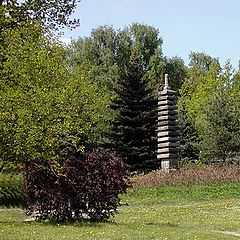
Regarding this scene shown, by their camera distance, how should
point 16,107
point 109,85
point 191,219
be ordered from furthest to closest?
point 109,85 → point 191,219 → point 16,107

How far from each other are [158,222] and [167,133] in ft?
47.5

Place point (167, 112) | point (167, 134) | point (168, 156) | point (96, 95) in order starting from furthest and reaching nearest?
point (167, 112)
point (167, 134)
point (168, 156)
point (96, 95)

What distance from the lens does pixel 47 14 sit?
21.4 metres

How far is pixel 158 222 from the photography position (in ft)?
45.0

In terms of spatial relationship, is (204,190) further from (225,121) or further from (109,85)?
(109,85)

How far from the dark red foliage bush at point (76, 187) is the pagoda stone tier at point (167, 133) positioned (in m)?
14.1

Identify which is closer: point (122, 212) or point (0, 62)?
point (0, 62)

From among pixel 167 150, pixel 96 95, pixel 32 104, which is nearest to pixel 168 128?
pixel 167 150

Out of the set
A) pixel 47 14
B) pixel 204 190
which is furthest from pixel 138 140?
pixel 47 14

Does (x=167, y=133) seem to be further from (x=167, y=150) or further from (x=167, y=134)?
(x=167, y=150)

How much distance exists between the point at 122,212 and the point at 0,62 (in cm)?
550

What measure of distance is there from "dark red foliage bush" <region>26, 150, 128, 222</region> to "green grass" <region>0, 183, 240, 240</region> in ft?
1.33

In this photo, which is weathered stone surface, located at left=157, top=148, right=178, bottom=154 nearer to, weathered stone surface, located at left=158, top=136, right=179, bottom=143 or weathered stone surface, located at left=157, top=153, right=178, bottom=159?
weathered stone surface, located at left=157, top=153, right=178, bottom=159

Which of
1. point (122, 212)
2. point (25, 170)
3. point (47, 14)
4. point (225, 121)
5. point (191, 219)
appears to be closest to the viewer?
point (25, 170)
